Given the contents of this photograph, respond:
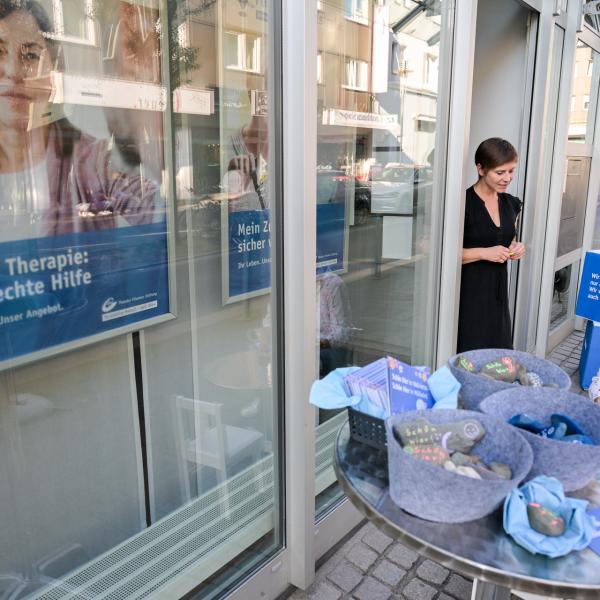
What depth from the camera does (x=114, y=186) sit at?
1851 mm

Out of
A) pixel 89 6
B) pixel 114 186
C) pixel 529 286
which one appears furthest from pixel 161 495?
pixel 529 286

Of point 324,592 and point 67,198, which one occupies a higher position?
point 67,198

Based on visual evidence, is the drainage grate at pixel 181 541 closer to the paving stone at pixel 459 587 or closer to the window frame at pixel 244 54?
the paving stone at pixel 459 587

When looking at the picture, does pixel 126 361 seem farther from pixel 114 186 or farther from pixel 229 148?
pixel 229 148

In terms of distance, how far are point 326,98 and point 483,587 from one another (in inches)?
72.7

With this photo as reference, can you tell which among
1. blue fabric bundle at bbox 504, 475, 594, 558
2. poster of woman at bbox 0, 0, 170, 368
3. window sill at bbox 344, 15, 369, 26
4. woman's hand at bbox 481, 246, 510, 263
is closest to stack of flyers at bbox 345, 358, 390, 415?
blue fabric bundle at bbox 504, 475, 594, 558

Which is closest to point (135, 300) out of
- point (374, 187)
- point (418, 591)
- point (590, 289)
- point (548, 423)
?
point (548, 423)

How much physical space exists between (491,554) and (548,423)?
1.14 ft

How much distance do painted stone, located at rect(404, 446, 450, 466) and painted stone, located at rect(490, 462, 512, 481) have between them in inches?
3.5

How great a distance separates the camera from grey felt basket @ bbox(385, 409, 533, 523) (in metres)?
1.01

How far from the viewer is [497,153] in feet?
9.66

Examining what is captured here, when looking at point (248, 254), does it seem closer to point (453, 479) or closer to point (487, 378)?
Answer: point (487, 378)

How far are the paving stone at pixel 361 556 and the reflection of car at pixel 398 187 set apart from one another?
1.62 metres

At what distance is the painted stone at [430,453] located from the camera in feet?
3.50
